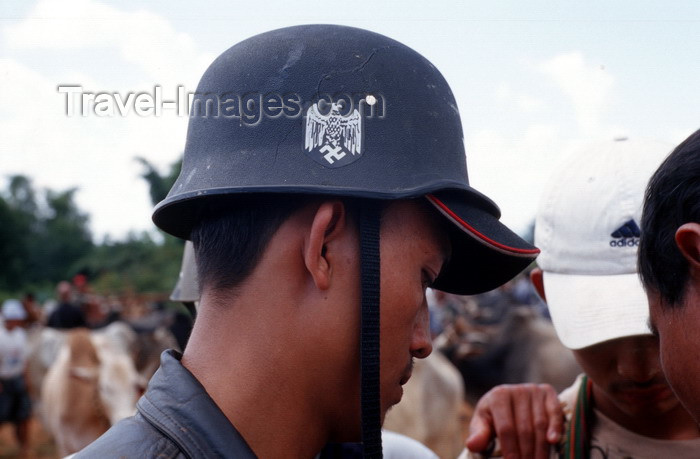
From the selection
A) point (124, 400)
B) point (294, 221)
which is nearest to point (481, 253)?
point (294, 221)

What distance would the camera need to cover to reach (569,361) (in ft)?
34.8

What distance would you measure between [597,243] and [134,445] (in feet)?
4.80

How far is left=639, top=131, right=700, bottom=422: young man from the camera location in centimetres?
143

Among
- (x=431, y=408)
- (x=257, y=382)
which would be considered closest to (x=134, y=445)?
(x=257, y=382)

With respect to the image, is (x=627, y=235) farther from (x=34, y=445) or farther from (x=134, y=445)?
(x=34, y=445)

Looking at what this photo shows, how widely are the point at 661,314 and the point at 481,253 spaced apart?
0.45 metres

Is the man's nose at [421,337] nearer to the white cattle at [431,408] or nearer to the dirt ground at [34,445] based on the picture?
the white cattle at [431,408]

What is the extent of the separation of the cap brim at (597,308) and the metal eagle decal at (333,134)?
97cm

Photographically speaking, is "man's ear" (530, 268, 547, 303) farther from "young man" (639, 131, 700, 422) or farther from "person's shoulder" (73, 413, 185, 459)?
"person's shoulder" (73, 413, 185, 459)

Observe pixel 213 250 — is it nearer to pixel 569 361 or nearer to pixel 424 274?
pixel 424 274

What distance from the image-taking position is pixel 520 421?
2.26m

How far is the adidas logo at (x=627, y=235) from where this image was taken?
2152 mm

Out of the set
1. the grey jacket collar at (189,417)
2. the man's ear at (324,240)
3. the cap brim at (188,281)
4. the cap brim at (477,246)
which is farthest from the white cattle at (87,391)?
the man's ear at (324,240)

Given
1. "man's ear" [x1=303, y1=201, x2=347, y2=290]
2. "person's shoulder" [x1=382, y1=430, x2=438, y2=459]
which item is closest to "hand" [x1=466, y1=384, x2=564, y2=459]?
"person's shoulder" [x1=382, y1=430, x2=438, y2=459]
